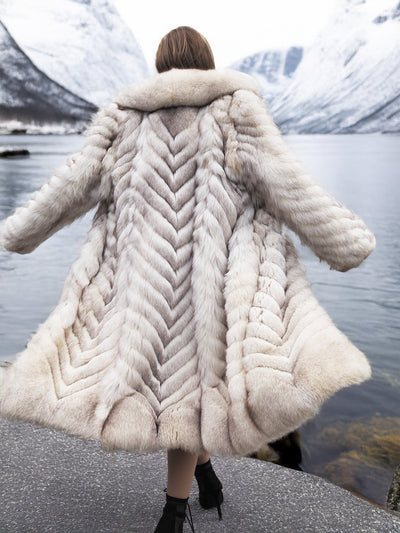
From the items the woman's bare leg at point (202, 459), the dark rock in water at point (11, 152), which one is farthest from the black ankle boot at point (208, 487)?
the dark rock in water at point (11, 152)

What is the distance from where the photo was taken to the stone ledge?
7.73 feet

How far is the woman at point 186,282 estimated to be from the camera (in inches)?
68.3

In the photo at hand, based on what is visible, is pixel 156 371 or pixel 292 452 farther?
pixel 292 452

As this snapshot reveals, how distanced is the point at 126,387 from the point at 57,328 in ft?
0.96

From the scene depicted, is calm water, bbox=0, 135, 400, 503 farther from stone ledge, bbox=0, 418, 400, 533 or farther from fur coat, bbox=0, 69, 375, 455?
stone ledge, bbox=0, 418, 400, 533

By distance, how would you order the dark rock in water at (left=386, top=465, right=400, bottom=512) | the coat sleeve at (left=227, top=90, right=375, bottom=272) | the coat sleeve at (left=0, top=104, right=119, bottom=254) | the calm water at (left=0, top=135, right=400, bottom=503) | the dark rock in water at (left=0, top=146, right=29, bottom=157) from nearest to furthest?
the coat sleeve at (left=227, top=90, right=375, bottom=272) < the coat sleeve at (left=0, top=104, right=119, bottom=254) < the dark rock in water at (left=386, top=465, right=400, bottom=512) < the calm water at (left=0, top=135, right=400, bottom=503) < the dark rock in water at (left=0, top=146, right=29, bottom=157)

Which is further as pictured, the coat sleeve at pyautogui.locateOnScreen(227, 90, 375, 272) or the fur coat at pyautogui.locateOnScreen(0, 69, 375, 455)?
the coat sleeve at pyautogui.locateOnScreen(227, 90, 375, 272)

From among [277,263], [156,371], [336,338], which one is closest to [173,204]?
[277,263]

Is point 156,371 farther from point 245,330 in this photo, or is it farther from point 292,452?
point 292,452

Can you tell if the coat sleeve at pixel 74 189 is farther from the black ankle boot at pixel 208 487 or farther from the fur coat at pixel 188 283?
the black ankle boot at pixel 208 487

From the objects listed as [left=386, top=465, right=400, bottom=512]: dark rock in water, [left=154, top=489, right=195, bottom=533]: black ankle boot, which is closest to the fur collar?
[left=154, top=489, right=195, bottom=533]: black ankle boot

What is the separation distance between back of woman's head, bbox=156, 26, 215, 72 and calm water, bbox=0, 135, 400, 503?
0.37 m

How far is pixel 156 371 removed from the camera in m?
1.86

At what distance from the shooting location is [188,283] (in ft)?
6.26
